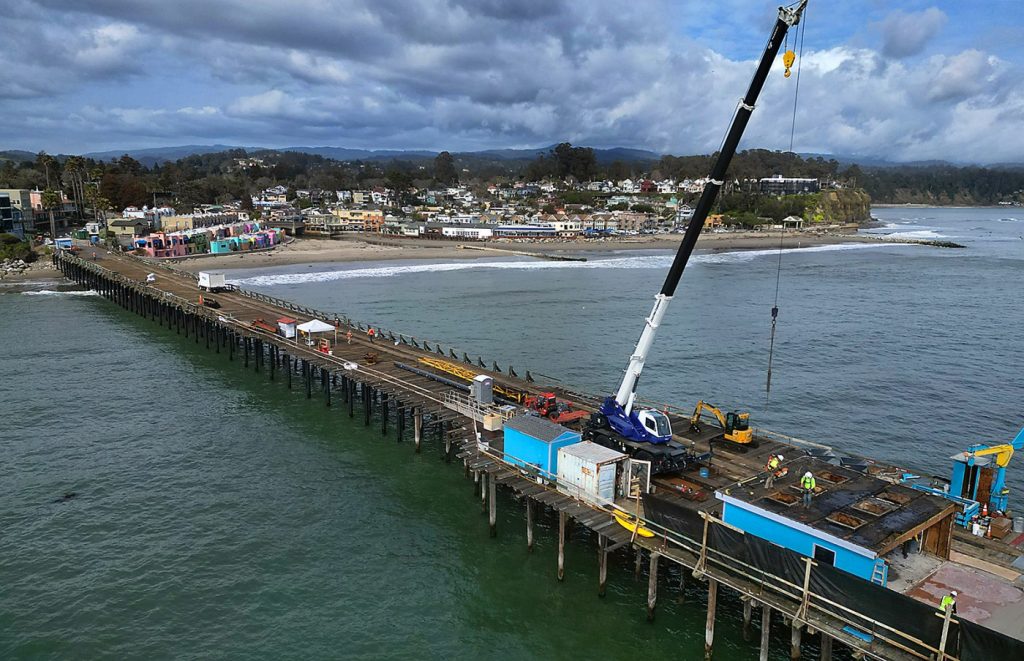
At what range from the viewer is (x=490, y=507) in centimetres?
2548

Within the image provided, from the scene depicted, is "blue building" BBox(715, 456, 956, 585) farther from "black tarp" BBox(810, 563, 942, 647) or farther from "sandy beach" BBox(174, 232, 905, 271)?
"sandy beach" BBox(174, 232, 905, 271)

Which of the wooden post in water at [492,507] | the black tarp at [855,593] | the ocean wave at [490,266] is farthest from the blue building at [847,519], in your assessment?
the ocean wave at [490,266]

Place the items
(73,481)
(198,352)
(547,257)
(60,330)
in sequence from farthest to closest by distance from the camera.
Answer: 1. (547,257)
2. (60,330)
3. (198,352)
4. (73,481)

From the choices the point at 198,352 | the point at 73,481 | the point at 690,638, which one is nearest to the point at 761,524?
the point at 690,638

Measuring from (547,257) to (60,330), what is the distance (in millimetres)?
93357

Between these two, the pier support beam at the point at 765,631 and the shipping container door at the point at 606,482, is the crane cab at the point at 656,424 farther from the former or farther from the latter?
the pier support beam at the point at 765,631

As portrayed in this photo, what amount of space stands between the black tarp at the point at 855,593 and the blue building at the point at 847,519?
1.23 metres

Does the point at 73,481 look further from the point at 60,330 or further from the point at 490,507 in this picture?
the point at 60,330

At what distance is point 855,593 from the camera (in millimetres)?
15383

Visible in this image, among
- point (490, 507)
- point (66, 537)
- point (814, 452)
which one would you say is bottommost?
point (66, 537)

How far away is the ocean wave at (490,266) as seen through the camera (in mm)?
103300

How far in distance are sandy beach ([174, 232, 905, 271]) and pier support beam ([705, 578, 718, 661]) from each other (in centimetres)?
10818

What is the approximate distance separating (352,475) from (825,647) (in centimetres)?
2160

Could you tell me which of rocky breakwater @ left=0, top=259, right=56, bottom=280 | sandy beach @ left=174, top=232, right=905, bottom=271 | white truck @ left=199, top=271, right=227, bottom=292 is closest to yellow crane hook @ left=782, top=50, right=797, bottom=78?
white truck @ left=199, top=271, right=227, bottom=292
